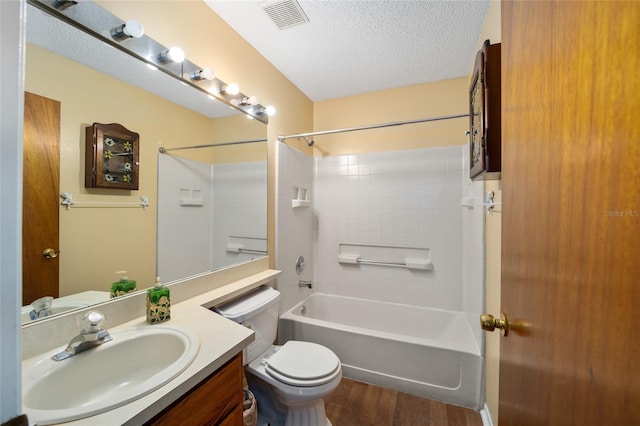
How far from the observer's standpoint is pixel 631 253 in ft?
0.87

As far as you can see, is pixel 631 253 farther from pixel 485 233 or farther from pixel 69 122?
pixel 485 233

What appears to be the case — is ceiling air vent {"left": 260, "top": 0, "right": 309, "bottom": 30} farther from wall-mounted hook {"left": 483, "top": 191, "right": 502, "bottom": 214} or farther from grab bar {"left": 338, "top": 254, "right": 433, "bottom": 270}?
grab bar {"left": 338, "top": 254, "right": 433, "bottom": 270}

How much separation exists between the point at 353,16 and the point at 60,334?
2.06 m

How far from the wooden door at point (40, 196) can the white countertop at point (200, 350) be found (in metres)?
0.29

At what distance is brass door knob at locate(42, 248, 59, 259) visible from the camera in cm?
88

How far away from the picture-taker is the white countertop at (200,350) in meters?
0.59

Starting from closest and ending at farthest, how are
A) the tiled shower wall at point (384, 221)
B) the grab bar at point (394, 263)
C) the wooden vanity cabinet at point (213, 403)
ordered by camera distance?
the wooden vanity cabinet at point (213, 403) → the tiled shower wall at point (384, 221) → the grab bar at point (394, 263)

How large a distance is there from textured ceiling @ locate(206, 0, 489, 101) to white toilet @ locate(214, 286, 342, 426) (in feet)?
5.68

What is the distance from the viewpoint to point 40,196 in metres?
0.86

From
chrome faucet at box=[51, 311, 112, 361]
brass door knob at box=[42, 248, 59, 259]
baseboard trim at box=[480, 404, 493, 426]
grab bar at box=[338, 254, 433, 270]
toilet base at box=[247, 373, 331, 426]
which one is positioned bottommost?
baseboard trim at box=[480, 404, 493, 426]

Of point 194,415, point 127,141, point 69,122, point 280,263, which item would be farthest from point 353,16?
point 194,415

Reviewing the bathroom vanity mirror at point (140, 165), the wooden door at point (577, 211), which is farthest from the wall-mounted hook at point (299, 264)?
the wooden door at point (577, 211)

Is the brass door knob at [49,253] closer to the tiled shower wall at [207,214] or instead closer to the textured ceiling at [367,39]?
the tiled shower wall at [207,214]

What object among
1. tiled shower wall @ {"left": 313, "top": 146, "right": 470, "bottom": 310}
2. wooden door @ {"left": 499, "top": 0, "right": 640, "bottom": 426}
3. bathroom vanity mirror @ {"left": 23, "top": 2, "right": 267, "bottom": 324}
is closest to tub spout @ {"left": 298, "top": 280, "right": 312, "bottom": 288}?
tiled shower wall @ {"left": 313, "top": 146, "right": 470, "bottom": 310}
